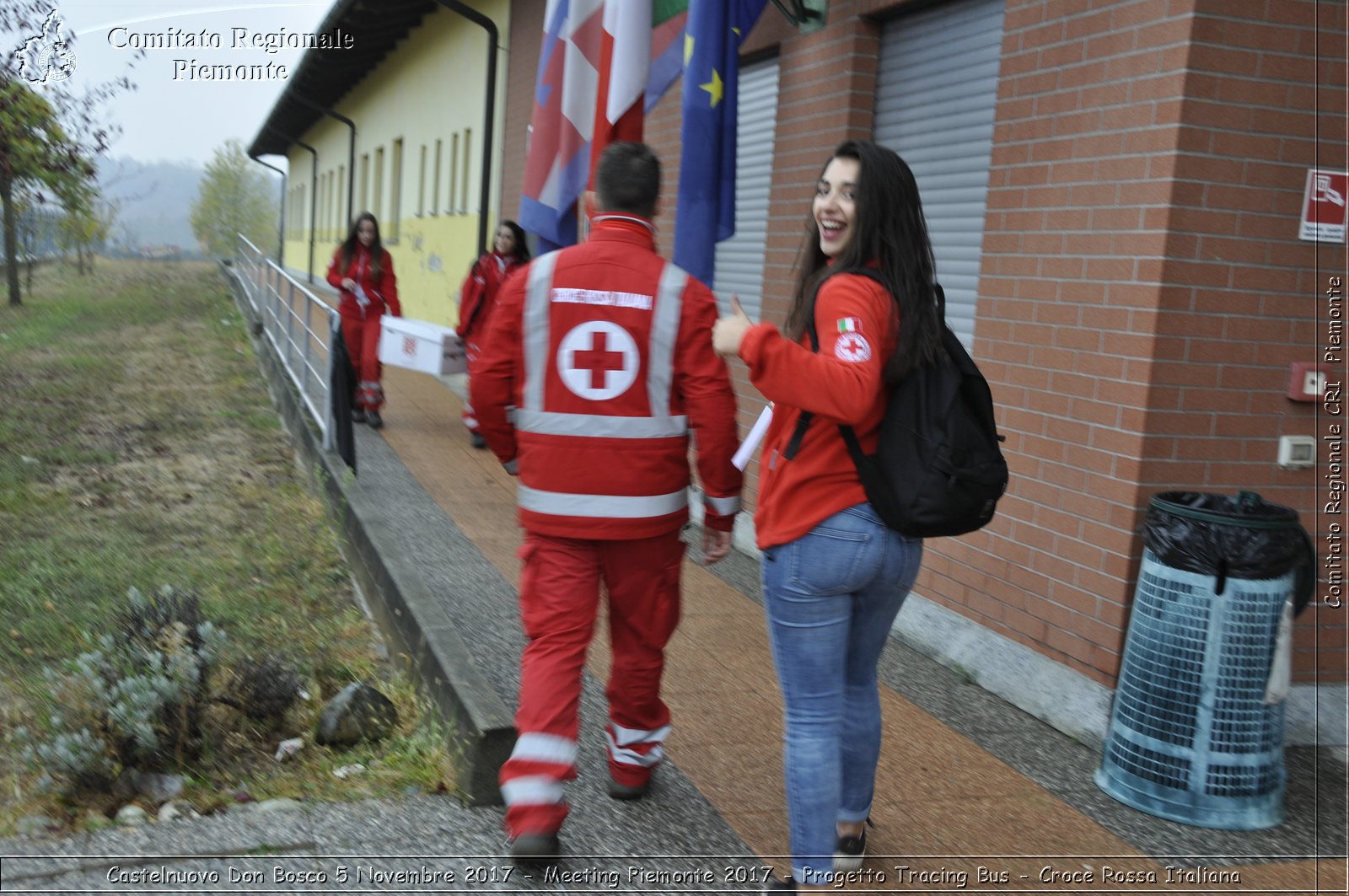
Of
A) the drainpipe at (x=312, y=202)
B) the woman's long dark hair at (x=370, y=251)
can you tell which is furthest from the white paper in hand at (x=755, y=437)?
the drainpipe at (x=312, y=202)

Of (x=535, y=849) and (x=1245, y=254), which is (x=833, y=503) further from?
(x=1245, y=254)

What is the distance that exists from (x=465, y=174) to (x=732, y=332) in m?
16.0

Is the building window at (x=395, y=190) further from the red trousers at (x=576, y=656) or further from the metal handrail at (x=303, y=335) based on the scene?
the red trousers at (x=576, y=656)

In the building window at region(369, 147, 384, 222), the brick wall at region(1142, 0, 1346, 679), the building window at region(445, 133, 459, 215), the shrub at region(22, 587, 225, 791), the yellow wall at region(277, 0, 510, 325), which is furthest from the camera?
the building window at region(369, 147, 384, 222)

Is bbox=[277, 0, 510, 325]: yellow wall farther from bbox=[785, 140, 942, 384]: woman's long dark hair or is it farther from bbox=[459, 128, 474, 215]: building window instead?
bbox=[785, 140, 942, 384]: woman's long dark hair

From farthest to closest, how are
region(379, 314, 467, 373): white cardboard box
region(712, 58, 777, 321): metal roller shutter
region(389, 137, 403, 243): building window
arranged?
1. region(389, 137, 403, 243): building window
2. region(379, 314, 467, 373): white cardboard box
3. region(712, 58, 777, 321): metal roller shutter

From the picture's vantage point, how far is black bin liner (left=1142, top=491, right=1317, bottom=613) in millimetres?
4031

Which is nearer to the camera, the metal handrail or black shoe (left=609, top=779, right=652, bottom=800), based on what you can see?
black shoe (left=609, top=779, right=652, bottom=800)

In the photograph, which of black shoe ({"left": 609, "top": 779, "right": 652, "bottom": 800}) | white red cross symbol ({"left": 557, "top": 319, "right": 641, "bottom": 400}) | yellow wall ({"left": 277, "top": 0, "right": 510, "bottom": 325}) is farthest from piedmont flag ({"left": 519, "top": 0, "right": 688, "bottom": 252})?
yellow wall ({"left": 277, "top": 0, "right": 510, "bottom": 325})

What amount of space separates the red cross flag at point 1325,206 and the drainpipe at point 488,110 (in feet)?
39.4

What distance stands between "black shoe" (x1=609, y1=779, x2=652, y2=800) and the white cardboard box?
716 cm

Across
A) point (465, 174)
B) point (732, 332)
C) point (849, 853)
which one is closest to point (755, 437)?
point (732, 332)

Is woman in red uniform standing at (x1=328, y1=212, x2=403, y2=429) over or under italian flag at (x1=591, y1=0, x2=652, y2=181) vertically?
under

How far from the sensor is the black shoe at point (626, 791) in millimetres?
4066
